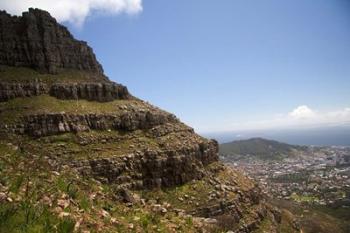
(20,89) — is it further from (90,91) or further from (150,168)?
(150,168)

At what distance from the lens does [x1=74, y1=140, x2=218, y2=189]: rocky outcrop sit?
140ft

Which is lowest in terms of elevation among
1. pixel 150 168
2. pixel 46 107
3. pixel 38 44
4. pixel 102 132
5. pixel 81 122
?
pixel 150 168

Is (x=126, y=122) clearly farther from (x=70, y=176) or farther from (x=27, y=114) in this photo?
(x=70, y=176)

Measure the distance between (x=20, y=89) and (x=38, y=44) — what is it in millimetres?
9336

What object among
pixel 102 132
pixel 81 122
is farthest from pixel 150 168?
pixel 81 122

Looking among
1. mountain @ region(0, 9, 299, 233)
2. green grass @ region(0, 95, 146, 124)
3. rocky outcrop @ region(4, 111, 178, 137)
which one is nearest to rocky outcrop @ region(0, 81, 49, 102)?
mountain @ region(0, 9, 299, 233)

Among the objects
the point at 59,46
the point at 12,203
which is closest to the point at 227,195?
the point at 59,46

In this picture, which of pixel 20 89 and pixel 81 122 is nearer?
pixel 81 122

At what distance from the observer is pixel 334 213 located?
150 meters

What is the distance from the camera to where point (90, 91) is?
5166 cm

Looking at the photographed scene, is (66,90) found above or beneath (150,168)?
above

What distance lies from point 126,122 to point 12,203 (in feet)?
119

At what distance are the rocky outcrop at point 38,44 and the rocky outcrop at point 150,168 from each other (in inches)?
689

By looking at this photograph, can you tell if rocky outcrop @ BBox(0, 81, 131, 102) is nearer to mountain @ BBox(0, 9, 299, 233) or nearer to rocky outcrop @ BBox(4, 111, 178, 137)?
mountain @ BBox(0, 9, 299, 233)
